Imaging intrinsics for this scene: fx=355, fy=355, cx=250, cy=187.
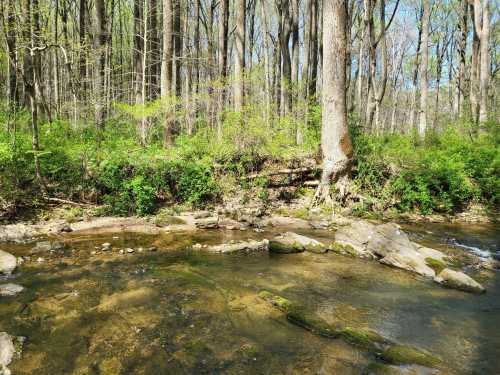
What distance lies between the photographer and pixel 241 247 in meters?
→ 7.56

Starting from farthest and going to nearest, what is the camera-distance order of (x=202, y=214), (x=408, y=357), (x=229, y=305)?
(x=202, y=214)
(x=229, y=305)
(x=408, y=357)

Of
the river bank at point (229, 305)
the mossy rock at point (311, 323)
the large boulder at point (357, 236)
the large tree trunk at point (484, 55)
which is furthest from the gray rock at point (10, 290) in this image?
the large tree trunk at point (484, 55)

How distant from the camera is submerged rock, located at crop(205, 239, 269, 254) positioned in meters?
7.49

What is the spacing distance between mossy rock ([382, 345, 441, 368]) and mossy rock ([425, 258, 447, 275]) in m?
2.72

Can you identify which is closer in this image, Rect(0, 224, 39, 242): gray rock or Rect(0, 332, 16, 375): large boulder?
Rect(0, 332, 16, 375): large boulder

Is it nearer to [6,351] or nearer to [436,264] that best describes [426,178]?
[436,264]

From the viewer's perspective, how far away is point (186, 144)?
11844 mm

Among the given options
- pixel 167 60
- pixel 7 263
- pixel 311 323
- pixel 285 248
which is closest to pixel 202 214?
pixel 285 248

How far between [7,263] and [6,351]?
10.3 feet

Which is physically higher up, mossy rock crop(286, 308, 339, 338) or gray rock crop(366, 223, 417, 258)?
gray rock crop(366, 223, 417, 258)

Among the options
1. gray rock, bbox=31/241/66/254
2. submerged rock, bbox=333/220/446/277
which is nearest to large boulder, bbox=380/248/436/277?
submerged rock, bbox=333/220/446/277

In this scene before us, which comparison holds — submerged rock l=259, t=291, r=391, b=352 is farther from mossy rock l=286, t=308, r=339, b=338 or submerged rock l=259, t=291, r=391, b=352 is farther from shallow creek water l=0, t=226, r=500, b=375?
shallow creek water l=0, t=226, r=500, b=375

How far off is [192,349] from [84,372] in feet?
3.50

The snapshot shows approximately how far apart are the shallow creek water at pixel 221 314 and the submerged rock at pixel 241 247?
30 centimetres
